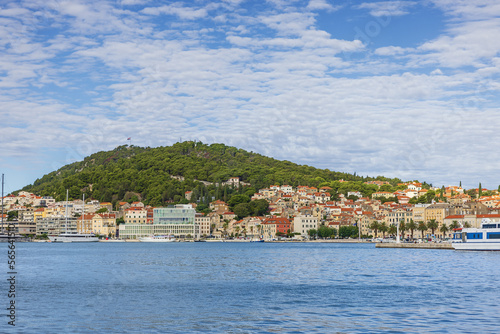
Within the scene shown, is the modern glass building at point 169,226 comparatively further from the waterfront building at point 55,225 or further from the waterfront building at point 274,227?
the waterfront building at point 274,227

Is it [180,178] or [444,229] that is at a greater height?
[180,178]

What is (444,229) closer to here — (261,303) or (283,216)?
(283,216)

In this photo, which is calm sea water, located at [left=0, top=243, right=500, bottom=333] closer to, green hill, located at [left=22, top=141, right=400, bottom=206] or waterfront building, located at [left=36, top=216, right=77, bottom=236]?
waterfront building, located at [left=36, top=216, right=77, bottom=236]

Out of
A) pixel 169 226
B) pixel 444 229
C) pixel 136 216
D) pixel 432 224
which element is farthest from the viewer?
pixel 136 216

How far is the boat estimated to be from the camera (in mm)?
57344

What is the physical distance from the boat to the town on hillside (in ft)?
132

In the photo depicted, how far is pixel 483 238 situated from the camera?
191ft

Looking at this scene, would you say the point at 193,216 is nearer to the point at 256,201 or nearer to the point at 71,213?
the point at 256,201

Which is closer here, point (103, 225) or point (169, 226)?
point (169, 226)

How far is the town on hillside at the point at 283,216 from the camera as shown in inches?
4454

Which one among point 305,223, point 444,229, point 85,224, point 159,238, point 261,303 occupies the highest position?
point 305,223

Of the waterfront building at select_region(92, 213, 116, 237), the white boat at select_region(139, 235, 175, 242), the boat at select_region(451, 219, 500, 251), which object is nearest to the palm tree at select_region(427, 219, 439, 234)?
the boat at select_region(451, 219, 500, 251)

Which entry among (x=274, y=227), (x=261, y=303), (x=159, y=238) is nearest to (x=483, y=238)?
(x=261, y=303)

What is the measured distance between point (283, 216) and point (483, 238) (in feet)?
254
